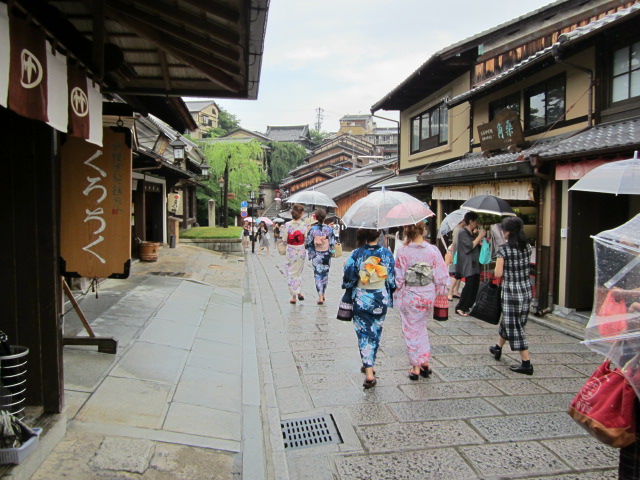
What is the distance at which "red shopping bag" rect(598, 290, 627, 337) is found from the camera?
2.75 meters

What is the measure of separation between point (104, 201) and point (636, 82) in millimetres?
9422

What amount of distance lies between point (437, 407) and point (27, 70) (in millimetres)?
Answer: 4805

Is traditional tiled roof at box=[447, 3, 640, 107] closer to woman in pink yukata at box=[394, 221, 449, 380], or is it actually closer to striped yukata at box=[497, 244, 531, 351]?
striped yukata at box=[497, 244, 531, 351]

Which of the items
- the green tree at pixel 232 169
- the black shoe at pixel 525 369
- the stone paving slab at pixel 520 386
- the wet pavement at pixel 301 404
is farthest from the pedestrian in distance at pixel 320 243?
the green tree at pixel 232 169

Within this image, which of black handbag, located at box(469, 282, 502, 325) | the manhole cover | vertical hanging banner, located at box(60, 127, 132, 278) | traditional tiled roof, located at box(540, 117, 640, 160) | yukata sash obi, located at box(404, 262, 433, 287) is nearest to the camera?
vertical hanging banner, located at box(60, 127, 132, 278)

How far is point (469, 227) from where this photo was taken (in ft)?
31.3

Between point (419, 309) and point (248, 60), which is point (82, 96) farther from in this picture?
point (419, 309)

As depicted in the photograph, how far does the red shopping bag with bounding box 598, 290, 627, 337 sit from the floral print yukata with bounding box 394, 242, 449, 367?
9.18 feet

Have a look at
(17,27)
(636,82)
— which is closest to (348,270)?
(17,27)

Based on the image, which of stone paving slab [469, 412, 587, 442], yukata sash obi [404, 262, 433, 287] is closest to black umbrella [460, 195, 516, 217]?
yukata sash obi [404, 262, 433, 287]

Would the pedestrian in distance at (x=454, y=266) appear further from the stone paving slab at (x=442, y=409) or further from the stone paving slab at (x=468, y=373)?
the stone paving slab at (x=442, y=409)

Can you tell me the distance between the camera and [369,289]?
5543 mm

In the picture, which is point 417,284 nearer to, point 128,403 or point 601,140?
point 128,403

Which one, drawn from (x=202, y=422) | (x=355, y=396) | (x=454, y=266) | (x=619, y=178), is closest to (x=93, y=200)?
(x=202, y=422)
